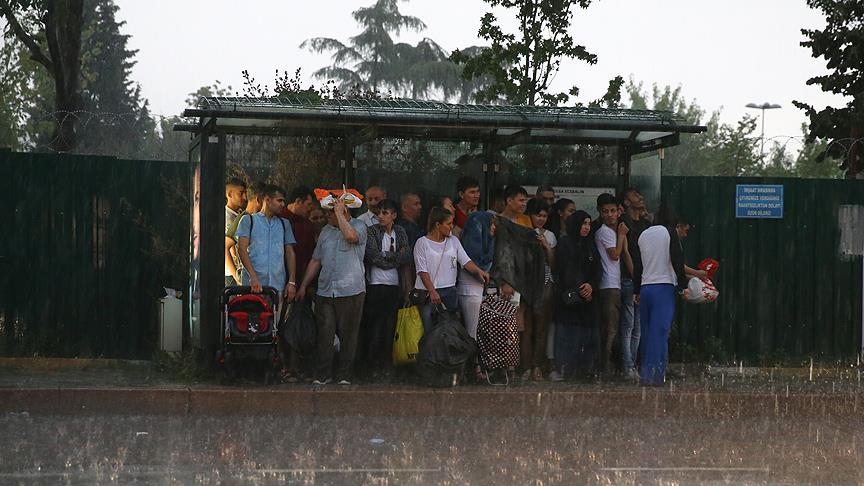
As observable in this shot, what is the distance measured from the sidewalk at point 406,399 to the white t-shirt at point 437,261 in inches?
40.2

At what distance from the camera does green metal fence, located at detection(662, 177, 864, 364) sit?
15.7 metres

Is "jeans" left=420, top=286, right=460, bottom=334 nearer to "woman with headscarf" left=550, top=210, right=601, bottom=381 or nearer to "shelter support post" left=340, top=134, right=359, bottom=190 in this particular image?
"woman with headscarf" left=550, top=210, right=601, bottom=381

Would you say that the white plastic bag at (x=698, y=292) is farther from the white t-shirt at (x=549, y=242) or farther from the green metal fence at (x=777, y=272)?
the green metal fence at (x=777, y=272)

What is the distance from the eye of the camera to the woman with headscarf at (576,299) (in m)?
13.0

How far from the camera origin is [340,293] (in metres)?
12.3

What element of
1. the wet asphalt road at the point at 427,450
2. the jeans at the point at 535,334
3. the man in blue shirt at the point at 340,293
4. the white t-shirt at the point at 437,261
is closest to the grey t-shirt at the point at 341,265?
the man in blue shirt at the point at 340,293

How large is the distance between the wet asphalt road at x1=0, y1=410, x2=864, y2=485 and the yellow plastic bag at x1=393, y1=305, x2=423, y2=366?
3.85 ft

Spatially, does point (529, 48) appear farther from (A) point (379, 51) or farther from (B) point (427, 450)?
(A) point (379, 51)

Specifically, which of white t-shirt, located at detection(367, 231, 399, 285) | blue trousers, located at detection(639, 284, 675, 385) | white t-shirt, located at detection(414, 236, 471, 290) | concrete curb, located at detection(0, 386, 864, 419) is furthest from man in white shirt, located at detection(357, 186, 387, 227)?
blue trousers, located at detection(639, 284, 675, 385)

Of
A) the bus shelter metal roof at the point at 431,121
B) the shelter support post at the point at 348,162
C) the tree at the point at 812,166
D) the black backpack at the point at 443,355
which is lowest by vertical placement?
the black backpack at the point at 443,355

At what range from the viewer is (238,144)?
13523 millimetres

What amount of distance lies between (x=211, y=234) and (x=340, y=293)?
1439mm

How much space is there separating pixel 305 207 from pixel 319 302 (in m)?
1.27

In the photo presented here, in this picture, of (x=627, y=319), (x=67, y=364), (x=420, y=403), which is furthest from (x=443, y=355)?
(x=67, y=364)
